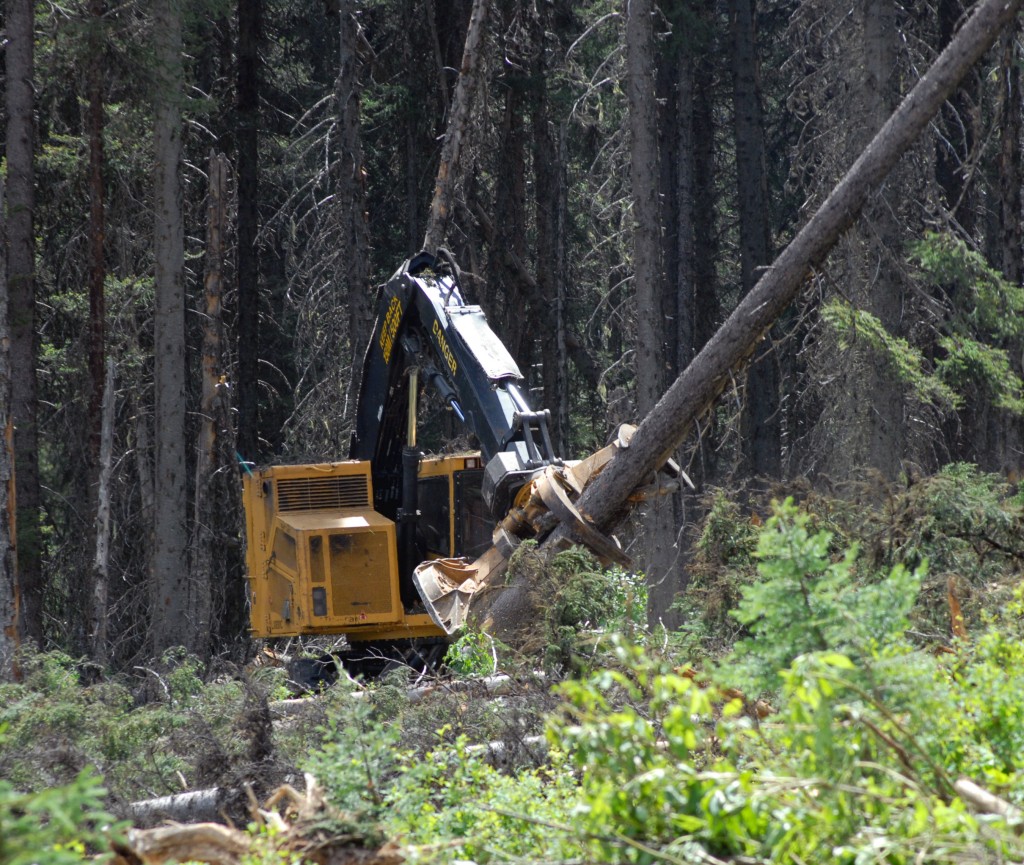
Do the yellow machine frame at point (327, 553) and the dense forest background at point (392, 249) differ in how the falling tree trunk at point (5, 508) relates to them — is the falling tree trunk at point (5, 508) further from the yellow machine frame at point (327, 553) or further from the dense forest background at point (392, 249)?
the yellow machine frame at point (327, 553)

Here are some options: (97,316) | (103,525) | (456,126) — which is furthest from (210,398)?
(456,126)

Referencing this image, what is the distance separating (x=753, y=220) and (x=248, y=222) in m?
9.46

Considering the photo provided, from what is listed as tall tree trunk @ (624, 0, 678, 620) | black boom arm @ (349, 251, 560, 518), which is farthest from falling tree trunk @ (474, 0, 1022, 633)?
tall tree trunk @ (624, 0, 678, 620)

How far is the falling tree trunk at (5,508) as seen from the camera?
36.8 feet

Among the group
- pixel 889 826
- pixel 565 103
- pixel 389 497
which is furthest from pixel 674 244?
pixel 889 826

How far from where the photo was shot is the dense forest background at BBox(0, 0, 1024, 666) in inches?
610

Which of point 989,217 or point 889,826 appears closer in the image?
point 889,826

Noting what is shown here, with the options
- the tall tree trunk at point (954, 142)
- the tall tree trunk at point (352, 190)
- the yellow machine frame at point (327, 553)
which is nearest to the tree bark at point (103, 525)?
the tall tree trunk at point (352, 190)

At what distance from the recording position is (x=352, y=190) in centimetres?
1953

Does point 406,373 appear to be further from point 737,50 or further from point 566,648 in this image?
point 737,50

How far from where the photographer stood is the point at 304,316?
66.0 ft

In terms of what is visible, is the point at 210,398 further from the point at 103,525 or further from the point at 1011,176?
the point at 1011,176

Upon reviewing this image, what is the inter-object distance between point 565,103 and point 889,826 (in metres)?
19.9

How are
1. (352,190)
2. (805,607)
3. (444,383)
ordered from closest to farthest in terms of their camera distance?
(805,607)
(444,383)
(352,190)
